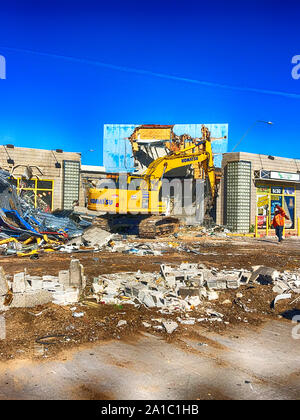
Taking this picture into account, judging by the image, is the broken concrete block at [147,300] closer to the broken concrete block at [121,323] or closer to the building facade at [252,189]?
the broken concrete block at [121,323]

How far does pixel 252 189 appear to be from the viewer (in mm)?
21984

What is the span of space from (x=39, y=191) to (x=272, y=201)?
14.8m

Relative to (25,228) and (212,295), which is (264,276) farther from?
(25,228)

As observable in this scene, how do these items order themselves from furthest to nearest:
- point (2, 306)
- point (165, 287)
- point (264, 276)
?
point (264, 276) → point (165, 287) → point (2, 306)

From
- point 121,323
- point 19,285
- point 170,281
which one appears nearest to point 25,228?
point 19,285

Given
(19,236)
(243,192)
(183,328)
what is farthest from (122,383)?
(243,192)

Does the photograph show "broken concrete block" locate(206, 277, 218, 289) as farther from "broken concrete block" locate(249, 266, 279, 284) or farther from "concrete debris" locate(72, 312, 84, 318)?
"concrete debris" locate(72, 312, 84, 318)

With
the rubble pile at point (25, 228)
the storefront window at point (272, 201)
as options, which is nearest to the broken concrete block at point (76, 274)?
the rubble pile at point (25, 228)

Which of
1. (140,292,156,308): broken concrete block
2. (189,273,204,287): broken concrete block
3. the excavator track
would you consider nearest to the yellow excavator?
the excavator track

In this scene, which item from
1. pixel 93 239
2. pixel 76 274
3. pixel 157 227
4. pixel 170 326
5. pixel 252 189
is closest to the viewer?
pixel 170 326

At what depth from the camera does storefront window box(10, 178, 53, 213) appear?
19.2 metres
